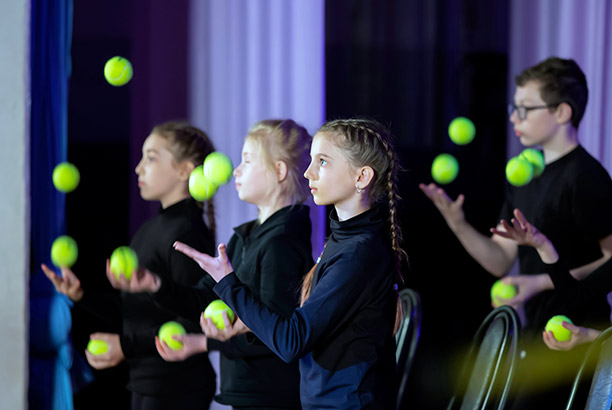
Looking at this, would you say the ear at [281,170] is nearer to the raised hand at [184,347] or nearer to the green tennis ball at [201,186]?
the green tennis ball at [201,186]

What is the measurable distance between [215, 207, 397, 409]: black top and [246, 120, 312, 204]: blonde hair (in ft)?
1.48

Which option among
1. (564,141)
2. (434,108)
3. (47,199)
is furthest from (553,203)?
(47,199)

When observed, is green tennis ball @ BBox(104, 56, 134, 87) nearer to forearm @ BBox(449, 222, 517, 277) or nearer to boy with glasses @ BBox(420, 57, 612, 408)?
boy with glasses @ BBox(420, 57, 612, 408)

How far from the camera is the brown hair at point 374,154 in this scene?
5.20 ft

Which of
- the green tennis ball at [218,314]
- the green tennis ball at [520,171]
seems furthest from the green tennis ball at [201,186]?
the green tennis ball at [520,171]

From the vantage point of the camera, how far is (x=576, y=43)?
122 inches

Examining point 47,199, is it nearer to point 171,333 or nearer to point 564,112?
point 171,333

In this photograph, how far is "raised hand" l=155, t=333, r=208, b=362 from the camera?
1.85 metres

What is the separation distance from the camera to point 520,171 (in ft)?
7.64

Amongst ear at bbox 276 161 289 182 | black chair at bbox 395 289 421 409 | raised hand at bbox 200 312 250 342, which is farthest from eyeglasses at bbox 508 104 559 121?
raised hand at bbox 200 312 250 342

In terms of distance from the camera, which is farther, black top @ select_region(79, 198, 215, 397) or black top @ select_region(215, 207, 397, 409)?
black top @ select_region(79, 198, 215, 397)

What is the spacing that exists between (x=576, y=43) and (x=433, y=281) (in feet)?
3.91

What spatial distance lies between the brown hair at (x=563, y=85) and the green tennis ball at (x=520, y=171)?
21 centimetres

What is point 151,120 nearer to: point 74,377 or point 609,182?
point 74,377
